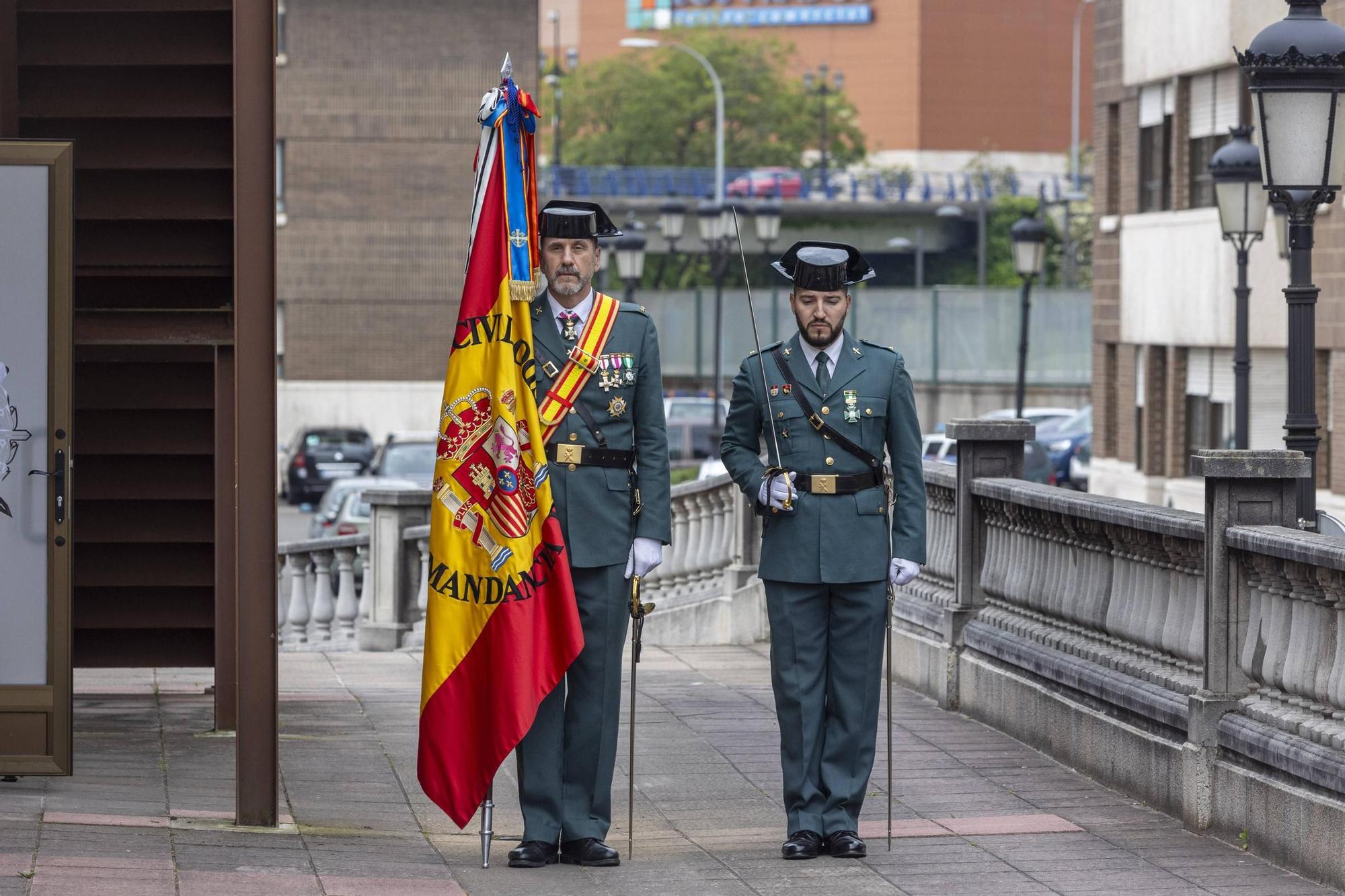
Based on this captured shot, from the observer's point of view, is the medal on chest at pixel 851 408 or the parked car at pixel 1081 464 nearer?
the medal on chest at pixel 851 408

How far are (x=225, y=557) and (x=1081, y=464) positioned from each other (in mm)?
31000

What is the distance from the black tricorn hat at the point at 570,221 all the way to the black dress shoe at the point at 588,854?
204cm

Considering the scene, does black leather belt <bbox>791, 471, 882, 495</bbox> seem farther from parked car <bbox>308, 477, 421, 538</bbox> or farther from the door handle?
parked car <bbox>308, 477, 421, 538</bbox>

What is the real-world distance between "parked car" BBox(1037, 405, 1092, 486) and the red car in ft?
86.0

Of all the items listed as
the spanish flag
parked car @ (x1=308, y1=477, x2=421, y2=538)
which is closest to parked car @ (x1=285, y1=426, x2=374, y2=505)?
parked car @ (x1=308, y1=477, x2=421, y2=538)

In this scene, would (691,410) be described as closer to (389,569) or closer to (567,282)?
(389,569)

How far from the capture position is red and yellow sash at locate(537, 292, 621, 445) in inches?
285

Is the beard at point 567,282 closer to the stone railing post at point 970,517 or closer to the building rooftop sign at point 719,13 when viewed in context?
the stone railing post at point 970,517

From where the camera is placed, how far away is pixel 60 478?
784 centimetres

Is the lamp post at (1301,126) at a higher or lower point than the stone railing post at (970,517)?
higher

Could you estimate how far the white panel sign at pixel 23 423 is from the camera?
7.76 metres

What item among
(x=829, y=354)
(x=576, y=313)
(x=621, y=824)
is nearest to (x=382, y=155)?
(x=621, y=824)

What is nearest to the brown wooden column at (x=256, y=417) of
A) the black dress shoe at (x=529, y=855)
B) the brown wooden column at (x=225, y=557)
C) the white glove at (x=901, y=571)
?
the black dress shoe at (x=529, y=855)

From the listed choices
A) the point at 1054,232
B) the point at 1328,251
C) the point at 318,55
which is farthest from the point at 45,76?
the point at 1054,232
